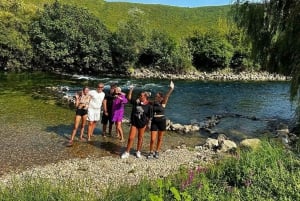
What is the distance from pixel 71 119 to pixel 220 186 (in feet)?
44.9

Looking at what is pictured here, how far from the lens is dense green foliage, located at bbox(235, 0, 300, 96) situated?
16828 millimetres

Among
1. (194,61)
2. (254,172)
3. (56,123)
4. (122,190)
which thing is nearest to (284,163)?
(254,172)

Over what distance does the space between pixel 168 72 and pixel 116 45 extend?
976 cm

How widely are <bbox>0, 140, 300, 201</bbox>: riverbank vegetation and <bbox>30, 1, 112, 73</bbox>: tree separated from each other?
4912cm

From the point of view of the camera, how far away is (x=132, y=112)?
13125 millimetres

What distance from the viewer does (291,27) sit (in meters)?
16.8

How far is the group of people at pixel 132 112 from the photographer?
13055 millimetres

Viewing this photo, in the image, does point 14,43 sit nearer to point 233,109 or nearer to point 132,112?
point 233,109

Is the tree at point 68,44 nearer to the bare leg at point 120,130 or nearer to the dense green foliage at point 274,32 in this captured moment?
the dense green foliage at point 274,32

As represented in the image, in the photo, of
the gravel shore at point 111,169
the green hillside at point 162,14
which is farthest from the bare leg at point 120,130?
the green hillside at point 162,14

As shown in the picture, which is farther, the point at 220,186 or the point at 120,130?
the point at 120,130

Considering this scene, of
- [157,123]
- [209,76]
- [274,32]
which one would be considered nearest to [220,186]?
[157,123]

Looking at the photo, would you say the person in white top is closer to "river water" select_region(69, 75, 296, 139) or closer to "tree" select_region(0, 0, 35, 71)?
"river water" select_region(69, 75, 296, 139)

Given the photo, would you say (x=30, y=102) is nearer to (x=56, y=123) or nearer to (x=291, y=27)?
(x=56, y=123)
